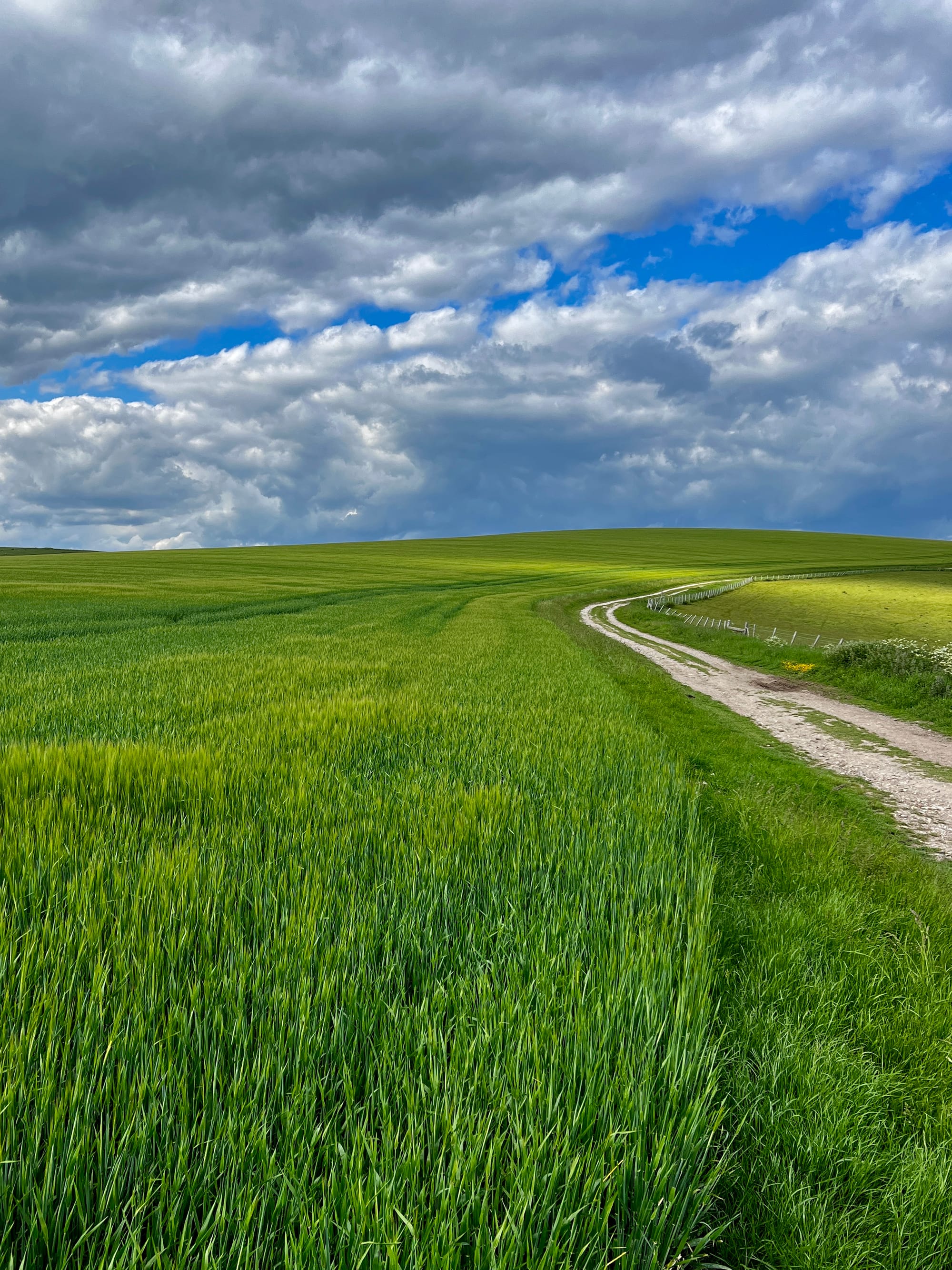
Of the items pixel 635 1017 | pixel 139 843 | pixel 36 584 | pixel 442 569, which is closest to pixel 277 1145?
pixel 635 1017

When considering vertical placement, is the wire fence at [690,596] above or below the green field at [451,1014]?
above

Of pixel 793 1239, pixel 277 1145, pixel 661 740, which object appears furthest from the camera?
pixel 661 740

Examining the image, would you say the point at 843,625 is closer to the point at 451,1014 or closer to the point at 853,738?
the point at 853,738

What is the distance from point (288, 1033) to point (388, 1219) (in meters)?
0.89

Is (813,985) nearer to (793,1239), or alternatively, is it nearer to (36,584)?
(793,1239)

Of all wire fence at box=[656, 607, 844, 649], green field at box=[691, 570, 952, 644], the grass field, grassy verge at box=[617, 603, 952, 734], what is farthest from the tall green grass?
green field at box=[691, 570, 952, 644]

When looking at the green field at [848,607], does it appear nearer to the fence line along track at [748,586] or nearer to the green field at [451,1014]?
the fence line along track at [748,586]

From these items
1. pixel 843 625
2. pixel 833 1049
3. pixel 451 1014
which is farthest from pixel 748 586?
pixel 451 1014

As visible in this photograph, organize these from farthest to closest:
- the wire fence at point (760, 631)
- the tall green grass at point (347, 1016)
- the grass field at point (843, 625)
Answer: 1. the wire fence at point (760, 631)
2. the grass field at point (843, 625)
3. the tall green grass at point (347, 1016)

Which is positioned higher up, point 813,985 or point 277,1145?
point 277,1145

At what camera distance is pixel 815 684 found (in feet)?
67.8

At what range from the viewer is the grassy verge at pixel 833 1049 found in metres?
2.35

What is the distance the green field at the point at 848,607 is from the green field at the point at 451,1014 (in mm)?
32060

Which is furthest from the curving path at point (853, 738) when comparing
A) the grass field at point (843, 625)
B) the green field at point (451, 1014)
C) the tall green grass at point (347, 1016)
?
the tall green grass at point (347, 1016)
